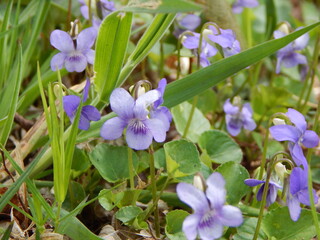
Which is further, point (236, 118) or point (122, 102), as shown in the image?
point (236, 118)

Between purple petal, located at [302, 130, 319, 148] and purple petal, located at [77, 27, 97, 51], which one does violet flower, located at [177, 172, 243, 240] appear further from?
purple petal, located at [77, 27, 97, 51]

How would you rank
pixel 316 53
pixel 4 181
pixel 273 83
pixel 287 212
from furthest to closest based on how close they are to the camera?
pixel 273 83 < pixel 316 53 < pixel 4 181 < pixel 287 212

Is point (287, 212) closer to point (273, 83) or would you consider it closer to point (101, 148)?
point (101, 148)

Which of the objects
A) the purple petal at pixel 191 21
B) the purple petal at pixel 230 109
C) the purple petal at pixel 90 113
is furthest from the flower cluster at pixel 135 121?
the purple petal at pixel 191 21

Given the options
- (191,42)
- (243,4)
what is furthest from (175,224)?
(243,4)

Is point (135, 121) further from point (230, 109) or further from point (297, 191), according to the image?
point (230, 109)

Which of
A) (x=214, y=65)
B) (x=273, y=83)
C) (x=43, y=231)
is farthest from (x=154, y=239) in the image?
(x=273, y=83)

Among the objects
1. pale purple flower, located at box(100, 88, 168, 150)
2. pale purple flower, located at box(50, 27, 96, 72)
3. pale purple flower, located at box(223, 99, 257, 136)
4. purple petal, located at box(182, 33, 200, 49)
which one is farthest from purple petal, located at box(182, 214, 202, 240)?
pale purple flower, located at box(223, 99, 257, 136)
